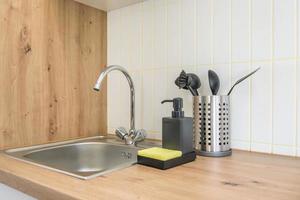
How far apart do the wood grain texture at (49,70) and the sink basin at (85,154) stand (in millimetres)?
87

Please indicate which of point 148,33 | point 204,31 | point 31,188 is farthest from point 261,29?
point 31,188

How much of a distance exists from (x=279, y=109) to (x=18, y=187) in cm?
78

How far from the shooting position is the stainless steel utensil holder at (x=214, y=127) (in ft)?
2.71

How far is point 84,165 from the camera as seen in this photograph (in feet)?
3.57

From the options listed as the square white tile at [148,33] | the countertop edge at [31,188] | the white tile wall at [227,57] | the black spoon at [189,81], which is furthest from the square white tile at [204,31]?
the countertop edge at [31,188]

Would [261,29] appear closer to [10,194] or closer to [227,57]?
[227,57]

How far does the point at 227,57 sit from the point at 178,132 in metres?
0.36

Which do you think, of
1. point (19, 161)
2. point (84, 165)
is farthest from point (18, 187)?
point (84, 165)

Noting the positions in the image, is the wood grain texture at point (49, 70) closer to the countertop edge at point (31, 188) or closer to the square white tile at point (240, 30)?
the countertop edge at point (31, 188)

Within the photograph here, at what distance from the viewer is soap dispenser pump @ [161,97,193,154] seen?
749 mm

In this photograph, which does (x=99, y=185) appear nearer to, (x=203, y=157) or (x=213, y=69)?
(x=203, y=157)

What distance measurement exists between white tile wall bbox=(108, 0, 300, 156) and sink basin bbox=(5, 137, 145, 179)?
0.58 feet

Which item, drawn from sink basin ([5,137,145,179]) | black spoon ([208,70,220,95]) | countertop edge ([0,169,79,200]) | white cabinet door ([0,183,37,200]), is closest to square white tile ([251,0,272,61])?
black spoon ([208,70,220,95])

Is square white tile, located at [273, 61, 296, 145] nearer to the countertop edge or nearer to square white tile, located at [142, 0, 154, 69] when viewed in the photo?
square white tile, located at [142, 0, 154, 69]
